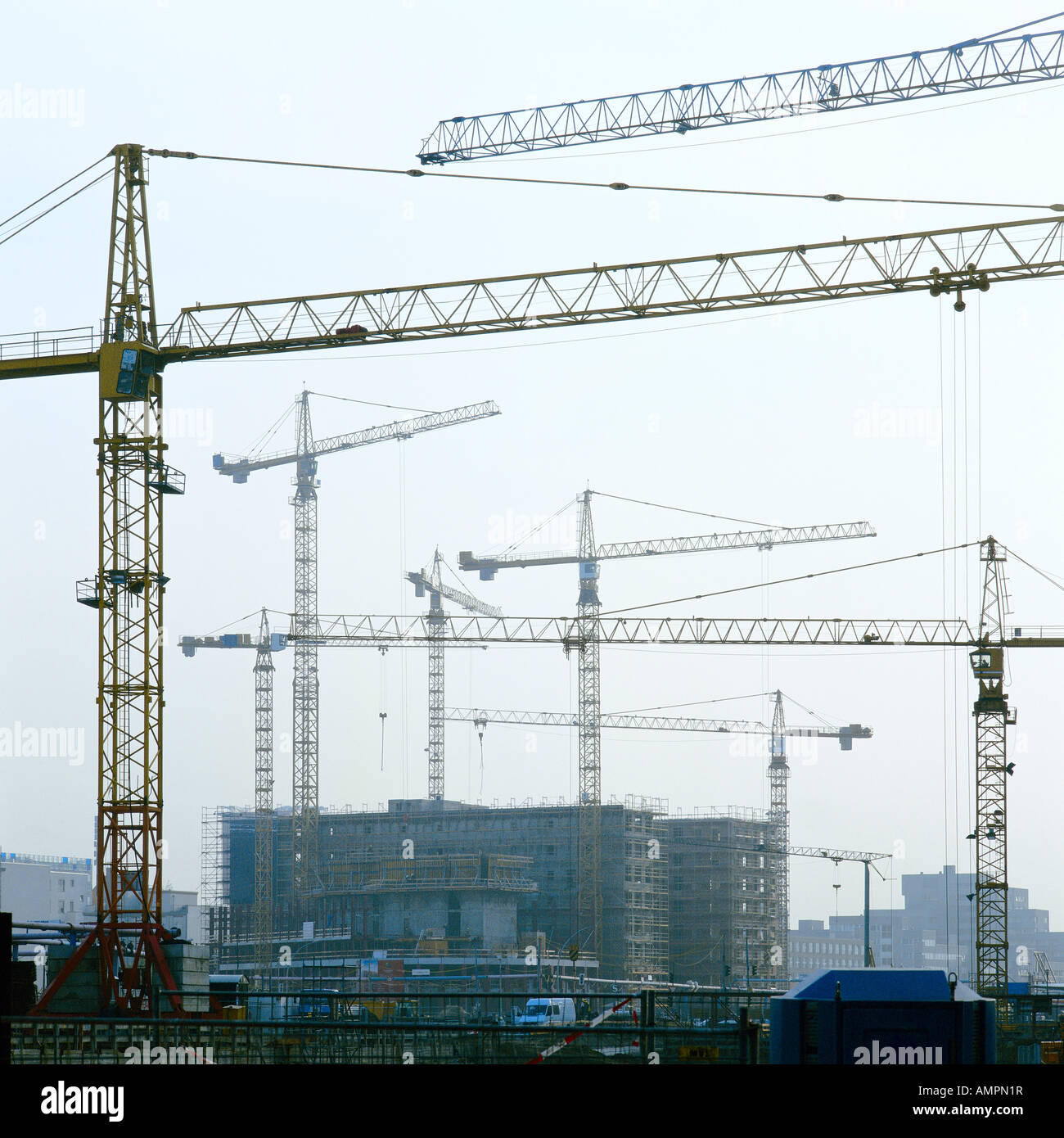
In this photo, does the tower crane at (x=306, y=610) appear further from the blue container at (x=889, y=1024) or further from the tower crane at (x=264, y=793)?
the blue container at (x=889, y=1024)

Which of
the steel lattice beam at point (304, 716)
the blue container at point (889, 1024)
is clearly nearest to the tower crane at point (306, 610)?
the steel lattice beam at point (304, 716)

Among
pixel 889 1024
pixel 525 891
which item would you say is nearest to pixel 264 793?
pixel 525 891

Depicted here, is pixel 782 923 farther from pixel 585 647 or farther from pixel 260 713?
pixel 260 713

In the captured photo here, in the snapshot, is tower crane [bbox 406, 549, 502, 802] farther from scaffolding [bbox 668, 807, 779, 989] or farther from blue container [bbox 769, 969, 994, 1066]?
blue container [bbox 769, 969, 994, 1066]

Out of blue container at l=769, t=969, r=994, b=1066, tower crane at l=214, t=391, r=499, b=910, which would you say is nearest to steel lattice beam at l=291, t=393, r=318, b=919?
tower crane at l=214, t=391, r=499, b=910

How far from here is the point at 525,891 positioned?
12094 cm

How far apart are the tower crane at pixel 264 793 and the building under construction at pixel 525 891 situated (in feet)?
14.8

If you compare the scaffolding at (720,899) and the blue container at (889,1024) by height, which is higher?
the blue container at (889,1024)

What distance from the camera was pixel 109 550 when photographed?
1810 inches

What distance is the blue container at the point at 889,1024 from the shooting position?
46.1 feet

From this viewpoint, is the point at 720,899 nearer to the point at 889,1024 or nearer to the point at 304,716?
the point at 304,716

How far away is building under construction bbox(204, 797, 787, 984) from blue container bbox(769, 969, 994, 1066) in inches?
4024

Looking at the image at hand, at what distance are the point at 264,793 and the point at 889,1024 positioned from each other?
377 ft
